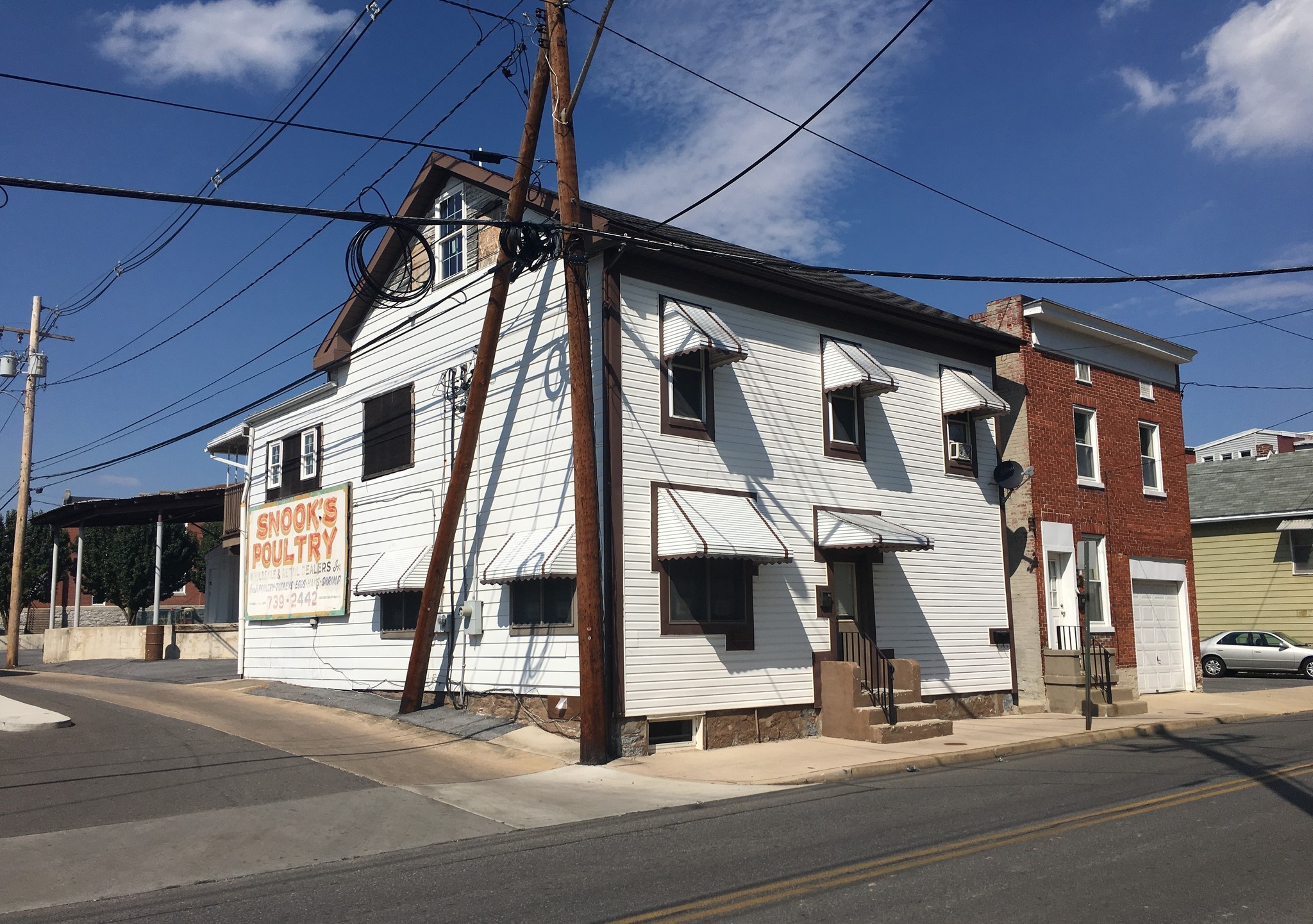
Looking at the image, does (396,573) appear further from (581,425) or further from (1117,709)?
(1117,709)

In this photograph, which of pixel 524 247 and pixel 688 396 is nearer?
pixel 524 247

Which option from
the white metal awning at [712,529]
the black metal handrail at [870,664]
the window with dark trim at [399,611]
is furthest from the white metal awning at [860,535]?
the window with dark trim at [399,611]

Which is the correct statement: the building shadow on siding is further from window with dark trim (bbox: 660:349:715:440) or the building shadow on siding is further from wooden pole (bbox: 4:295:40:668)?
wooden pole (bbox: 4:295:40:668)

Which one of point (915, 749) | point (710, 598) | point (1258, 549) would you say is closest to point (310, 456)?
point (710, 598)

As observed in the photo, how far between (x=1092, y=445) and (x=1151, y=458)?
2.90m

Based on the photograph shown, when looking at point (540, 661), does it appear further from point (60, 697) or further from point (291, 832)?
point (60, 697)

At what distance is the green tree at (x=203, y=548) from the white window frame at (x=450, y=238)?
1169 inches

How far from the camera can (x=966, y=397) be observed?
2006 cm

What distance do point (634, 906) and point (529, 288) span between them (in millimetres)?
11935

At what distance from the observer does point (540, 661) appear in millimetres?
15461

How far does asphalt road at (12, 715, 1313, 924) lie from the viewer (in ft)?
21.7

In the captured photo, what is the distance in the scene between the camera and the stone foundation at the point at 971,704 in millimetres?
19172

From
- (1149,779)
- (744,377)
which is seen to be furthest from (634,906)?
(744,377)

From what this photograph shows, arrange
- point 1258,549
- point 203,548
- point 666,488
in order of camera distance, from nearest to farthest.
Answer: point 666,488, point 1258,549, point 203,548
